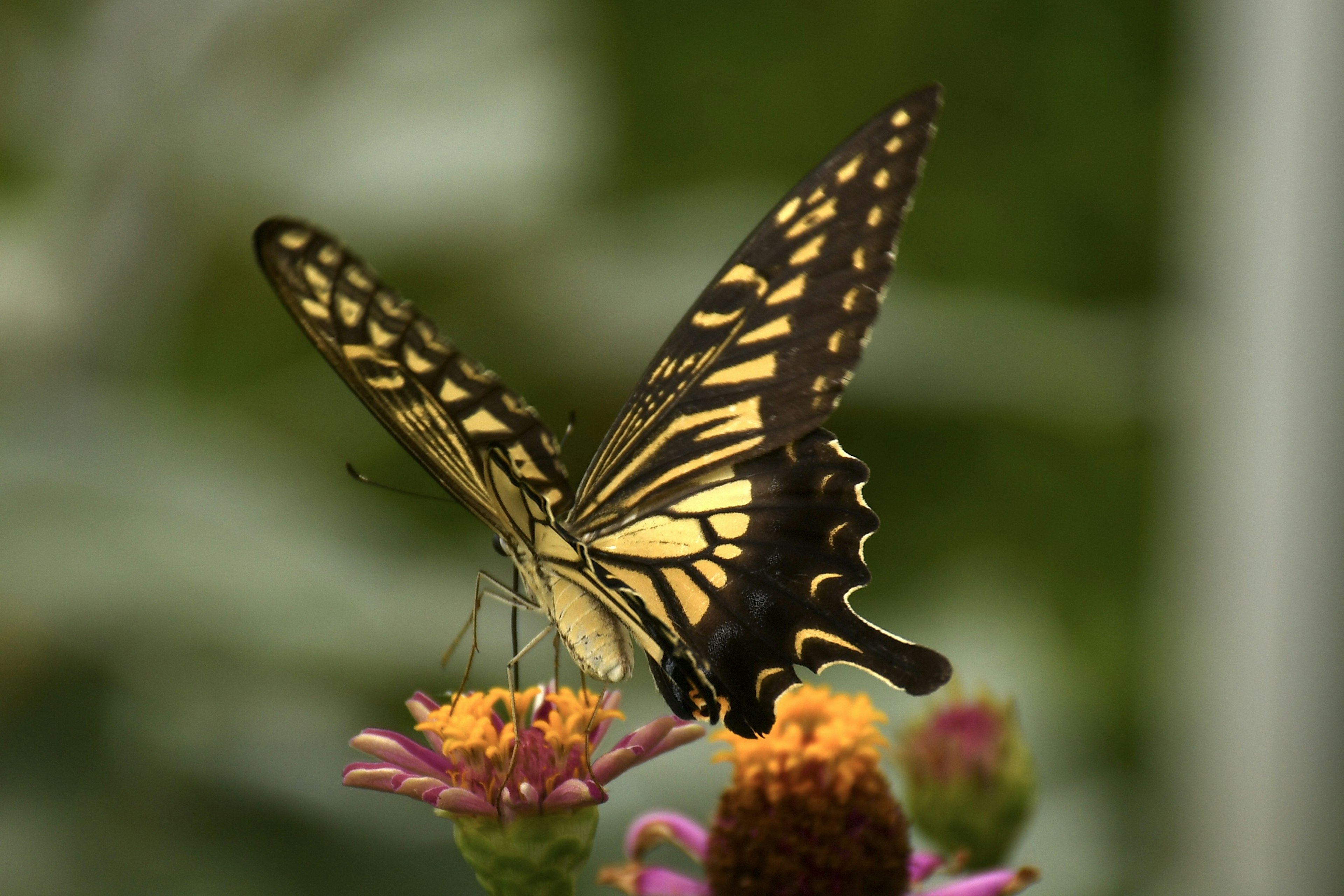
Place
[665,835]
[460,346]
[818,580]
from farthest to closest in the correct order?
1. [460,346]
2. [665,835]
3. [818,580]

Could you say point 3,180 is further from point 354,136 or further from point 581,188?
point 581,188

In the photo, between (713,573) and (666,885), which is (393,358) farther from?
(666,885)

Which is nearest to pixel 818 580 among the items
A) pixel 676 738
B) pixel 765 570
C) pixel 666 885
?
pixel 765 570

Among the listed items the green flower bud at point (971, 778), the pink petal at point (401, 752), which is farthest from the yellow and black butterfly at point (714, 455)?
the green flower bud at point (971, 778)

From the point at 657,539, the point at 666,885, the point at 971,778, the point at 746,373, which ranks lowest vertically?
the point at 666,885

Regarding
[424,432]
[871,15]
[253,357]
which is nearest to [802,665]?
[424,432]
